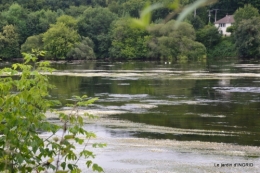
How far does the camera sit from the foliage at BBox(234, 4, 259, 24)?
8603cm

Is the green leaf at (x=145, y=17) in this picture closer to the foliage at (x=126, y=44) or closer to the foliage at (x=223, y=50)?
the foliage at (x=126, y=44)

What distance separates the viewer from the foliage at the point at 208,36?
86.1m

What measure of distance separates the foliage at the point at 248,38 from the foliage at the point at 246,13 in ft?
16.2

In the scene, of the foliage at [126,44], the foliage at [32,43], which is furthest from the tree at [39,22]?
the foliage at [126,44]

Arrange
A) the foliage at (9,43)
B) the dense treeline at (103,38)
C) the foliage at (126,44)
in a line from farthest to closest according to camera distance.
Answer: the foliage at (9,43) → the foliage at (126,44) → the dense treeline at (103,38)

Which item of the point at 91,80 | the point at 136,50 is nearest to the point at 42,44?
the point at 136,50

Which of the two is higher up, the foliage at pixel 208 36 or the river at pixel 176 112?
the foliage at pixel 208 36

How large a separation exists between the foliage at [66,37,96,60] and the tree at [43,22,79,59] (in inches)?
82.9

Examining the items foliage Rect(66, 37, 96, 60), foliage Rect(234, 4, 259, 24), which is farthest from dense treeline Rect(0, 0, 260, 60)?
foliage Rect(234, 4, 259, 24)

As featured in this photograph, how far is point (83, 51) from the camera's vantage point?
Answer: 84250mm

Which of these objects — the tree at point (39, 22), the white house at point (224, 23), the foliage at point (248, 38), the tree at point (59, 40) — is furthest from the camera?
the white house at point (224, 23)

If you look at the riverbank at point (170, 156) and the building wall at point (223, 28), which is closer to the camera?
the riverbank at point (170, 156)

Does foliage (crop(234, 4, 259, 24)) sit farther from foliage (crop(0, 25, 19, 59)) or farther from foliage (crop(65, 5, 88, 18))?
foliage (crop(0, 25, 19, 59))

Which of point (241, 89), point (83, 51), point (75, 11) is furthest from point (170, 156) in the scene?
point (75, 11)
